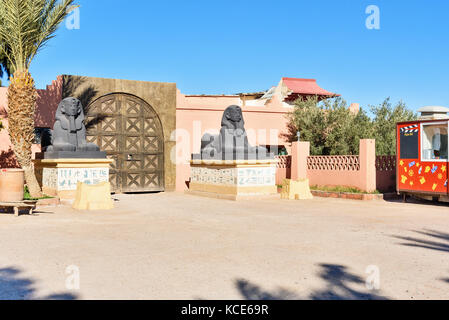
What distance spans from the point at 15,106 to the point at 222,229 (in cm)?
738

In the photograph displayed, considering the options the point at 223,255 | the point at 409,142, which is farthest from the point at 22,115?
the point at 409,142

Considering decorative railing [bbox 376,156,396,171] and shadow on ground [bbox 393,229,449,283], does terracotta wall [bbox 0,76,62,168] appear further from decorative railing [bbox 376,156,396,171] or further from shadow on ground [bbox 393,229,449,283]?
shadow on ground [bbox 393,229,449,283]

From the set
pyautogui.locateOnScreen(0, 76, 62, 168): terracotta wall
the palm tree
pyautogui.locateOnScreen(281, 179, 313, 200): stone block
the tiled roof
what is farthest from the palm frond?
the tiled roof

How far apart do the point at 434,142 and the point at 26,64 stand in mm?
11563

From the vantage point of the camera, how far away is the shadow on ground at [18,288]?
4.24 metres

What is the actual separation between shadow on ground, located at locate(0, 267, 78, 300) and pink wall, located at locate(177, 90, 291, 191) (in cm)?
1287

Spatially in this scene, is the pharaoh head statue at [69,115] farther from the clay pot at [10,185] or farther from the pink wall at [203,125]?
the pink wall at [203,125]

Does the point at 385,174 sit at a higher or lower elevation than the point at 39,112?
lower

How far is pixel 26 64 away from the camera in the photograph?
1262 centimetres

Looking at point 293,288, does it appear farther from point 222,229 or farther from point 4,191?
point 4,191

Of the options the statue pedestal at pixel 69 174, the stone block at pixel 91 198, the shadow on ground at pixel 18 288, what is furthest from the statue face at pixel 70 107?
the shadow on ground at pixel 18 288

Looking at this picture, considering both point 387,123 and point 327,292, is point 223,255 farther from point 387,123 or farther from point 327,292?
point 387,123

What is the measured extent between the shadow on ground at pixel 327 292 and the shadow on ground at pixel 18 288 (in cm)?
164

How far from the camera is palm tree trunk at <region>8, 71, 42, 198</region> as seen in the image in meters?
12.3
